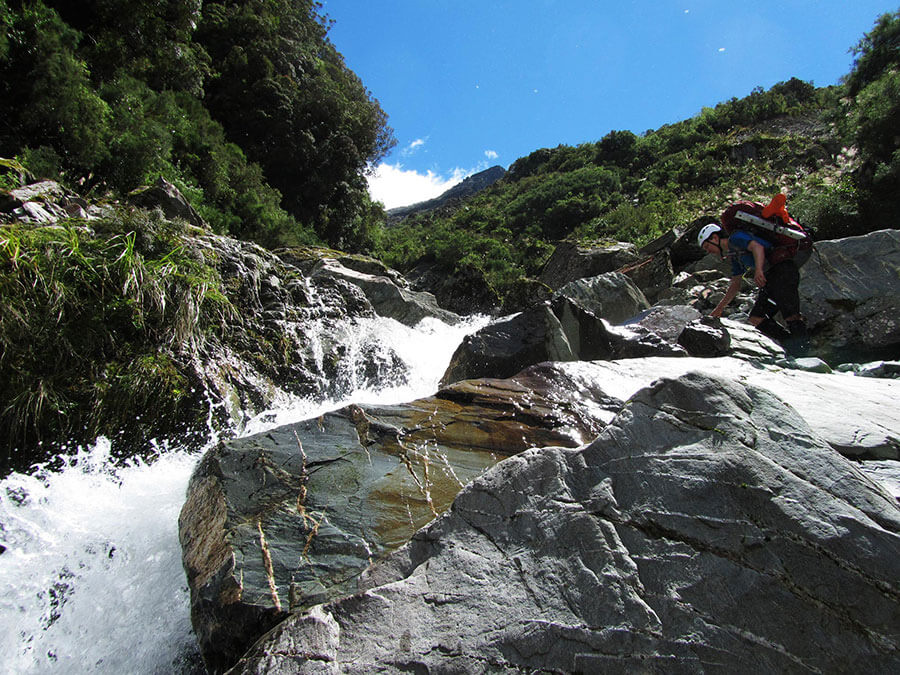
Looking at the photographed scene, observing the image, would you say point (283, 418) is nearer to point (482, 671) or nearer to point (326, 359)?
point (326, 359)

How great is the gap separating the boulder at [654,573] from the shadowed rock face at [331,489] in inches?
13.9

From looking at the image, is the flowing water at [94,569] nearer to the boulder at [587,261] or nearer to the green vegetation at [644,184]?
the boulder at [587,261]

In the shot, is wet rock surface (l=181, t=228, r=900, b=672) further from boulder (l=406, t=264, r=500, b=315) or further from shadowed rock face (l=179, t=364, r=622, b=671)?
boulder (l=406, t=264, r=500, b=315)

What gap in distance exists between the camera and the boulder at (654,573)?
1390mm

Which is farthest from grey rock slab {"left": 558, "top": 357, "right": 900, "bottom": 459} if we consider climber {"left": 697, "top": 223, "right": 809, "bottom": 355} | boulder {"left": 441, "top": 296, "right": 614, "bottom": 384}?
climber {"left": 697, "top": 223, "right": 809, "bottom": 355}

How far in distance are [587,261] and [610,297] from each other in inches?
279

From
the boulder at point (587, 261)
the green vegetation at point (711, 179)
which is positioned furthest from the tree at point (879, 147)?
the boulder at point (587, 261)

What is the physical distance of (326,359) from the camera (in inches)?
246

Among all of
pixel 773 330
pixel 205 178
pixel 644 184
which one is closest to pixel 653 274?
pixel 773 330

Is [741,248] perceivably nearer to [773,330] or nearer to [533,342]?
[773,330]

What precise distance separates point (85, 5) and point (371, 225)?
43.7 feet

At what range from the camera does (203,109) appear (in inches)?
514

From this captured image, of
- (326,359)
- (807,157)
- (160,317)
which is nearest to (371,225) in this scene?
(326,359)

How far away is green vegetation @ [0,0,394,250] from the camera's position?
287 inches
